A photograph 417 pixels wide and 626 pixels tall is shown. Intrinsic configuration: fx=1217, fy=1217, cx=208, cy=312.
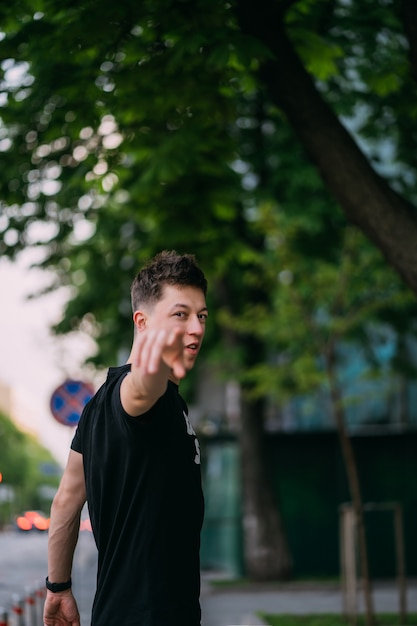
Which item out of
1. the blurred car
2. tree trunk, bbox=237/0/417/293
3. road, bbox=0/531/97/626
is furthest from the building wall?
tree trunk, bbox=237/0/417/293

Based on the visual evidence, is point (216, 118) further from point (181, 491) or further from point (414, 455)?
point (414, 455)

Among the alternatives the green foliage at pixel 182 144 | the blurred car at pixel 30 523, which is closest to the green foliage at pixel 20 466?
the blurred car at pixel 30 523

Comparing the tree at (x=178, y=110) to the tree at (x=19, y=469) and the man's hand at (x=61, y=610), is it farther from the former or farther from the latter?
the tree at (x=19, y=469)

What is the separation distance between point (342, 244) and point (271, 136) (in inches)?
84.7

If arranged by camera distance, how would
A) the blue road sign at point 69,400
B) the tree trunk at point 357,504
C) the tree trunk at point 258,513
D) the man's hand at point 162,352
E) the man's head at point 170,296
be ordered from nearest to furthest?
the man's hand at point 162,352, the man's head at point 170,296, the tree trunk at point 357,504, the blue road sign at point 69,400, the tree trunk at point 258,513

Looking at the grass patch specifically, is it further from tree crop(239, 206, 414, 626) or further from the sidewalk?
tree crop(239, 206, 414, 626)

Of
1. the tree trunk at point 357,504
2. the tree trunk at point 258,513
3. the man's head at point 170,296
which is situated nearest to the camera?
the man's head at point 170,296

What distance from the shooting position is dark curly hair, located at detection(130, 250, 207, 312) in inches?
140

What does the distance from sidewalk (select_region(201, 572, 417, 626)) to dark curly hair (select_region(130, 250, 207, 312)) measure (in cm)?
1057

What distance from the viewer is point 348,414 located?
104 feet

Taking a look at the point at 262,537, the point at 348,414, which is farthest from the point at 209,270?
the point at 348,414

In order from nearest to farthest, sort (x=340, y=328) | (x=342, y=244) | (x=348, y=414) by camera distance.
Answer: (x=340, y=328) < (x=342, y=244) < (x=348, y=414)

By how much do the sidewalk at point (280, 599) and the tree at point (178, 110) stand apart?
446 cm

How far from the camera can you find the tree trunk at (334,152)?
8.47 m
